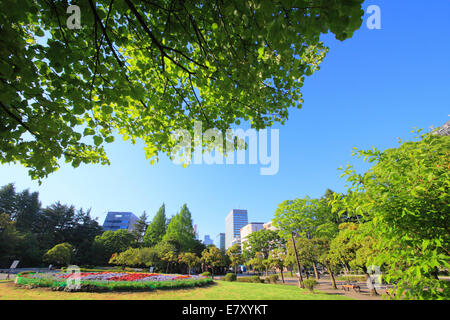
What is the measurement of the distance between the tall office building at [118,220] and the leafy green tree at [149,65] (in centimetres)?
9384

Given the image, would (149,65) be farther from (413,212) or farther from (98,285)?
(98,285)

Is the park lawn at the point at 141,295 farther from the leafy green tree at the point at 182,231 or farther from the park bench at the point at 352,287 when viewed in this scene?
the leafy green tree at the point at 182,231

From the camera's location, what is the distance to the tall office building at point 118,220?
269ft

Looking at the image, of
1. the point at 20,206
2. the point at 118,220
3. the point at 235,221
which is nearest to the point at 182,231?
the point at 20,206

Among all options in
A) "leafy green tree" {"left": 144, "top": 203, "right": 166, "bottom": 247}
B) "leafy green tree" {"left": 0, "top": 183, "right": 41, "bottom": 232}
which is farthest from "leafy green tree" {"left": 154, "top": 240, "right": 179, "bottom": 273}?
"leafy green tree" {"left": 0, "top": 183, "right": 41, "bottom": 232}

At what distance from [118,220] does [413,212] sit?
100670 mm

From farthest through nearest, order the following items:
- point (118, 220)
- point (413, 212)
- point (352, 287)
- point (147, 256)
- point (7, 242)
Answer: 1. point (118, 220)
2. point (7, 242)
3. point (147, 256)
4. point (352, 287)
5. point (413, 212)

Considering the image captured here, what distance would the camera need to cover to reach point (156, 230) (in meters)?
38.3

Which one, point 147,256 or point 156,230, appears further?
point 156,230

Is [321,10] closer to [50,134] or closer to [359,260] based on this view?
[50,134]

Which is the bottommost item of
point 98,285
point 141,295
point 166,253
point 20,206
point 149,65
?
point 141,295
